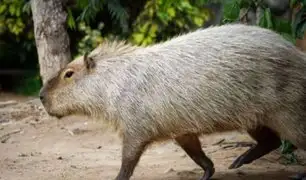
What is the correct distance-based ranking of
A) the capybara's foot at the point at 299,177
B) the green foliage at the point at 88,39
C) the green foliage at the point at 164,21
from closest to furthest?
1. the capybara's foot at the point at 299,177
2. the green foliage at the point at 164,21
3. the green foliage at the point at 88,39

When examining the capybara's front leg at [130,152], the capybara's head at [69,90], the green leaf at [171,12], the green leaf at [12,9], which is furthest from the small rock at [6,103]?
the capybara's front leg at [130,152]

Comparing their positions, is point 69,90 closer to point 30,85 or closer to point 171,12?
point 171,12

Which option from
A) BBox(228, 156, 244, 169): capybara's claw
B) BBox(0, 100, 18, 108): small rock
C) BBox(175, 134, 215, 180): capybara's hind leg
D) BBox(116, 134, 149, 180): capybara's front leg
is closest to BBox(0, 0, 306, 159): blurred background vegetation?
BBox(0, 100, 18, 108): small rock

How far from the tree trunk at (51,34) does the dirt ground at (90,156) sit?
0.76 metres

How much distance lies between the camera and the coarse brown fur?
4902 millimetres

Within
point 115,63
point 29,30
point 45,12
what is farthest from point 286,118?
point 29,30

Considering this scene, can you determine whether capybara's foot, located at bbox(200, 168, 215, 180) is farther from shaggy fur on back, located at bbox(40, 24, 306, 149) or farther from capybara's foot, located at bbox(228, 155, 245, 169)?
shaggy fur on back, located at bbox(40, 24, 306, 149)

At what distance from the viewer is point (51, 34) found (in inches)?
358

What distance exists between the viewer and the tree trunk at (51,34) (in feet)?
29.6

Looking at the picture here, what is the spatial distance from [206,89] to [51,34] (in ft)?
15.1

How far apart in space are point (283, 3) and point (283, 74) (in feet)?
7.13

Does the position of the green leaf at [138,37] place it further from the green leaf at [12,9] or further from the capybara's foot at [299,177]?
the capybara's foot at [299,177]

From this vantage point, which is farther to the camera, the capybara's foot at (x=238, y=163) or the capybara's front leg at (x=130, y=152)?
the capybara's foot at (x=238, y=163)

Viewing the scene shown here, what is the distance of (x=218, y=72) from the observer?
16.2ft
